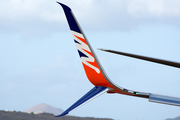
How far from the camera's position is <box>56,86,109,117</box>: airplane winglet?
59.9 ft

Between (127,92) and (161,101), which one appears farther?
(127,92)

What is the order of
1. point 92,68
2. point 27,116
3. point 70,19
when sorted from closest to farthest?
point 70,19 → point 92,68 → point 27,116

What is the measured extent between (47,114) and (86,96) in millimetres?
90367

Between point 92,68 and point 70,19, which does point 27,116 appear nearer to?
point 92,68

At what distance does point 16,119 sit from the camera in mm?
93438

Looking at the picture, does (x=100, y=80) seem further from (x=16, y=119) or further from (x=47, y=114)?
(x=47, y=114)

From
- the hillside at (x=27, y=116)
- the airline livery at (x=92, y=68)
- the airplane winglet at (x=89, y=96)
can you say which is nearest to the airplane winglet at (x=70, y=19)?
the airline livery at (x=92, y=68)

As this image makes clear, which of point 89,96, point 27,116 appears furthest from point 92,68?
point 27,116

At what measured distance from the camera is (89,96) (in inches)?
763

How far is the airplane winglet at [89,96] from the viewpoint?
59.9 ft

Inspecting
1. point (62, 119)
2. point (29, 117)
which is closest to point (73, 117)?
point (62, 119)

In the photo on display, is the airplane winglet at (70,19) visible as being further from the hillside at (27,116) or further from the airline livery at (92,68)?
the hillside at (27,116)

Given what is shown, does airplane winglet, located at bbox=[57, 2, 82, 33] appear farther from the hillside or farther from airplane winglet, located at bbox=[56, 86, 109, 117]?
the hillside

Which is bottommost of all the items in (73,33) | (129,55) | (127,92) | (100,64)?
(127,92)
